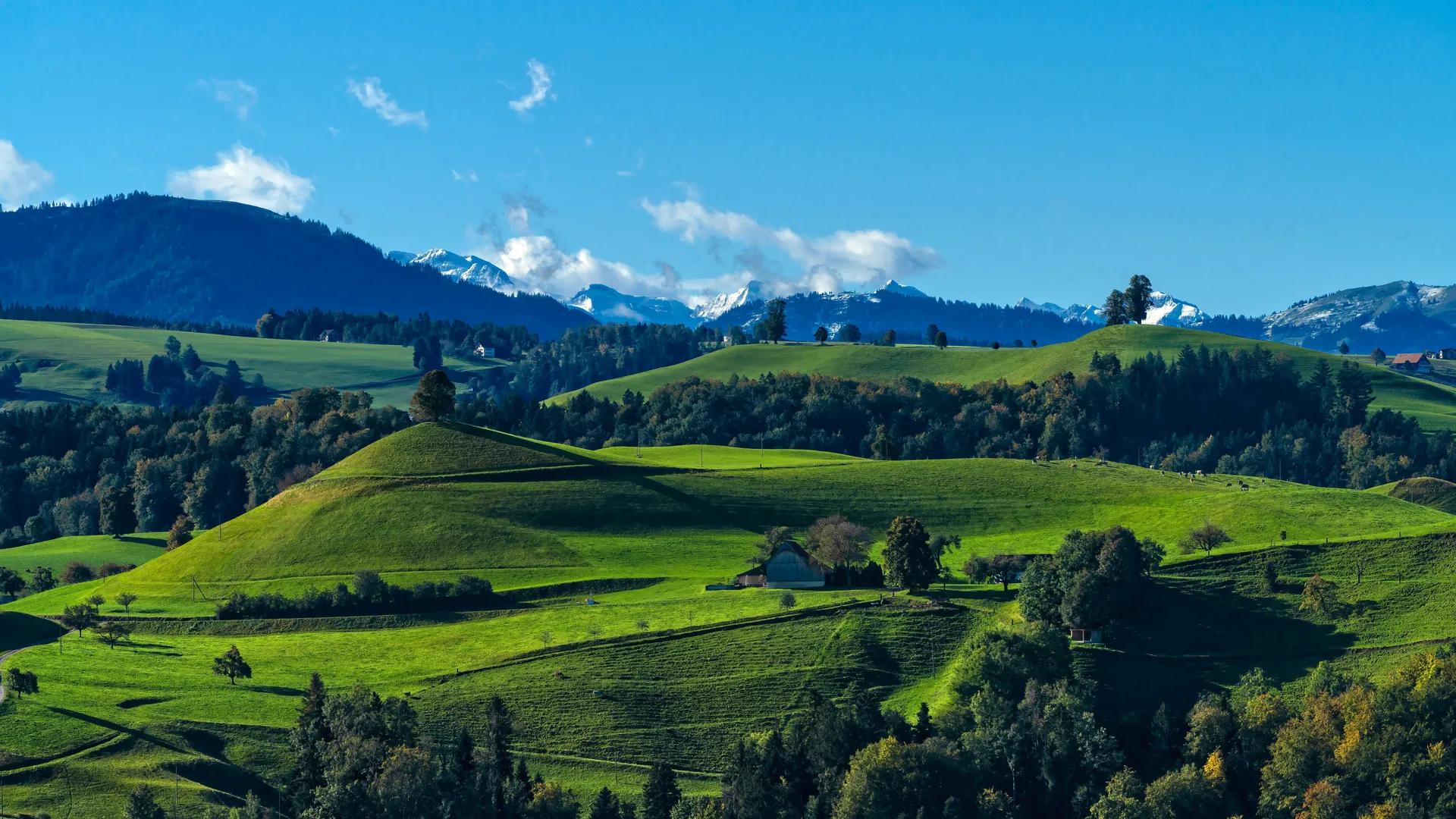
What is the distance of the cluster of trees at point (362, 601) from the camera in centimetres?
14862

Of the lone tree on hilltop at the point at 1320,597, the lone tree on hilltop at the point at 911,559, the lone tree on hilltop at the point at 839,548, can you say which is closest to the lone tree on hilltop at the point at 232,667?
the lone tree on hilltop at the point at 839,548

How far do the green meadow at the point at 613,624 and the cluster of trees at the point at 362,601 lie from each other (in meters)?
2.16

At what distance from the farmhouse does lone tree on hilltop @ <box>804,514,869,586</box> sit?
1.16m

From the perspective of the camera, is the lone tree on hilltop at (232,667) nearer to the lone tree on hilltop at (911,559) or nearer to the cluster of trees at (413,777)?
the cluster of trees at (413,777)

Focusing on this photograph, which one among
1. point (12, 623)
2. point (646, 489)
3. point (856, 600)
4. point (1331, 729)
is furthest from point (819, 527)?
point (12, 623)

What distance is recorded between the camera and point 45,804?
332 feet

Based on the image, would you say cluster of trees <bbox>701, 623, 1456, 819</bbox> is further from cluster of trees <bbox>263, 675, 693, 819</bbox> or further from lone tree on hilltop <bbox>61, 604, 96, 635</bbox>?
lone tree on hilltop <bbox>61, 604, 96, 635</bbox>

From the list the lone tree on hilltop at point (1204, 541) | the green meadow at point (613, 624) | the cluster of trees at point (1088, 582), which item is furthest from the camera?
the lone tree on hilltop at point (1204, 541)

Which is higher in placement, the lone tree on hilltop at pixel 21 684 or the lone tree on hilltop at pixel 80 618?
the lone tree on hilltop at pixel 80 618

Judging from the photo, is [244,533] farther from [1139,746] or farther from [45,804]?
[1139,746]

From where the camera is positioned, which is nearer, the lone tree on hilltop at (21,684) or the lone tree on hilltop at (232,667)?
the lone tree on hilltop at (21,684)

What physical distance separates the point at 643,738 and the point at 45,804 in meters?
39.8

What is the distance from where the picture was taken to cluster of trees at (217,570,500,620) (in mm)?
148625

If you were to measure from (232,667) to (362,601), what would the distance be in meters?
22.8
